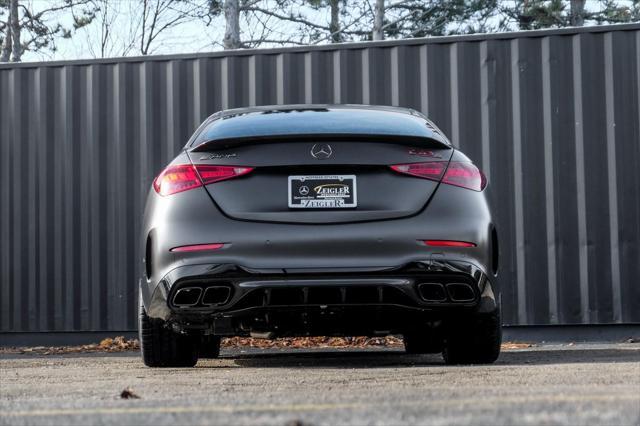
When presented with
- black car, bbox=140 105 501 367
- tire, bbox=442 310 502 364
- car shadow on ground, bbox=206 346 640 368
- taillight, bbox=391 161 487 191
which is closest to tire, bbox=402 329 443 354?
car shadow on ground, bbox=206 346 640 368

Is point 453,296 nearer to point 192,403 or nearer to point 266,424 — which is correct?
point 192,403

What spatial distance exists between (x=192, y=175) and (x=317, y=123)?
71 centimetres

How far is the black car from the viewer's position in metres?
5.53

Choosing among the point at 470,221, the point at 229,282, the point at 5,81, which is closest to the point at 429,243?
the point at 470,221

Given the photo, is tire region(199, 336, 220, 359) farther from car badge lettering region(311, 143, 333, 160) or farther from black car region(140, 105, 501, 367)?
car badge lettering region(311, 143, 333, 160)

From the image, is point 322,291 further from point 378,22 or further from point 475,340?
point 378,22

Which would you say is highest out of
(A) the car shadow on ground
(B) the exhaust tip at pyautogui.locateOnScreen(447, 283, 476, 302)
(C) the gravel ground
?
(B) the exhaust tip at pyautogui.locateOnScreen(447, 283, 476, 302)

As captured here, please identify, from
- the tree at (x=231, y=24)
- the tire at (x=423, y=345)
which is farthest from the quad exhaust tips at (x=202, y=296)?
the tree at (x=231, y=24)

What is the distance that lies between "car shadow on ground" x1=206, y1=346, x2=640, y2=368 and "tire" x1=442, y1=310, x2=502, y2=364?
0.68ft

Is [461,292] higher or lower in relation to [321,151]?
lower

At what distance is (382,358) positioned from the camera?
24.5ft

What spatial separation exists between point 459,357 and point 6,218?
610 cm

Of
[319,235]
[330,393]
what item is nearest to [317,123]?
[319,235]

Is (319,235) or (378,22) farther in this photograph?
(378,22)
